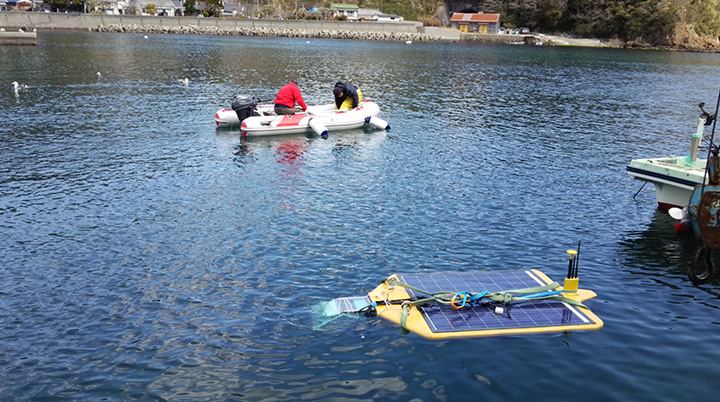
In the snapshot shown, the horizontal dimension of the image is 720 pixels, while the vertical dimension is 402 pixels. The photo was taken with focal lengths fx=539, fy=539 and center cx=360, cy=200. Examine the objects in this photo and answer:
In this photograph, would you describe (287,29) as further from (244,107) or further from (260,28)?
(244,107)

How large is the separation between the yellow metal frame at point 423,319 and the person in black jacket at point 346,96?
19.9 m

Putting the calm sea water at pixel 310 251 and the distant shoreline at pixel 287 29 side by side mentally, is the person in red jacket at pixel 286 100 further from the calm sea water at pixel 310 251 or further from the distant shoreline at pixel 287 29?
the distant shoreline at pixel 287 29

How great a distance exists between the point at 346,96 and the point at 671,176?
18070 millimetres

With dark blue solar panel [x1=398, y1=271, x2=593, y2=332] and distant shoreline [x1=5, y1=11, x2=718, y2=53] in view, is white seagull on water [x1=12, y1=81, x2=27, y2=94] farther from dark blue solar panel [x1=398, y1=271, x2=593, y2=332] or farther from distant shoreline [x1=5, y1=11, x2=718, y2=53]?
distant shoreline [x1=5, y1=11, x2=718, y2=53]

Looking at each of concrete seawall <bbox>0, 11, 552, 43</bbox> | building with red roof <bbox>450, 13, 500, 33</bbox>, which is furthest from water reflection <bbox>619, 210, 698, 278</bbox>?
building with red roof <bbox>450, 13, 500, 33</bbox>

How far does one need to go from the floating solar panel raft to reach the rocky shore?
11268cm

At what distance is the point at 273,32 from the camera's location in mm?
120375

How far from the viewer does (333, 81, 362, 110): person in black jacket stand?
3022 centimetres

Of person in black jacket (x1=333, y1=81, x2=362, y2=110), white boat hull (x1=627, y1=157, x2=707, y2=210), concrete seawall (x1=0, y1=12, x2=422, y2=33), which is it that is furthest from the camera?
concrete seawall (x1=0, y1=12, x2=422, y2=33)

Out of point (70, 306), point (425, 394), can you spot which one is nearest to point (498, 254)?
point (425, 394)

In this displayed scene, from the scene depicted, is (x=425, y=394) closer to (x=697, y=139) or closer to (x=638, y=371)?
(x=638, y=371)

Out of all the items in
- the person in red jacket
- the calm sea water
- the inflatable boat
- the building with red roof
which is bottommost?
the calm sea water

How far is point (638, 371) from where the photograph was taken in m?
9.83

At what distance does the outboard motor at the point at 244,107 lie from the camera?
2836 centimetres
